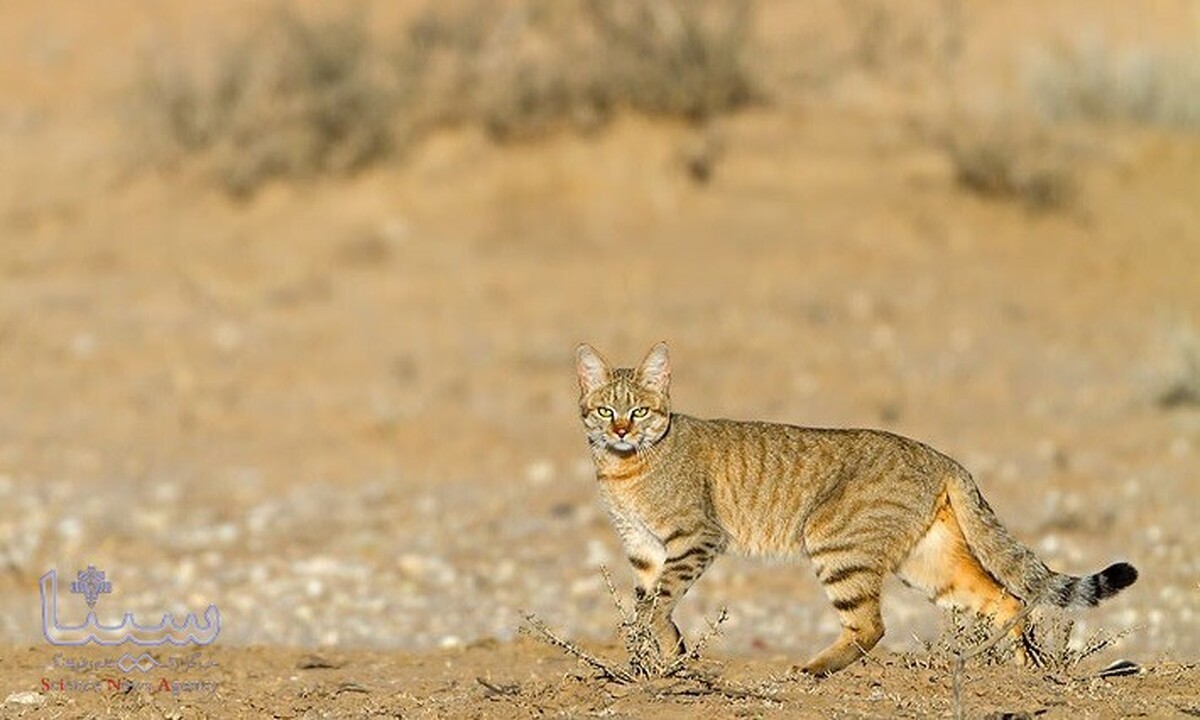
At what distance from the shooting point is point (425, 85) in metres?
19.7

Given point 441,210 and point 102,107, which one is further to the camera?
point 102,107

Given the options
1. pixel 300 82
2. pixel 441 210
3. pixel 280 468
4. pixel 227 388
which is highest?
pixel 300 82

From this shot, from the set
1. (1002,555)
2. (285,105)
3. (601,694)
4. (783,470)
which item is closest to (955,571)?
(1002,555)

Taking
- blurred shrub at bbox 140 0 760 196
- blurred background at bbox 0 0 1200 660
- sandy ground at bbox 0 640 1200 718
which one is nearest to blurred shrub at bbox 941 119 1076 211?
blurred background at bbox 0 0 1200 660

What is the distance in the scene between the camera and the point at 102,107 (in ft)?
71.7

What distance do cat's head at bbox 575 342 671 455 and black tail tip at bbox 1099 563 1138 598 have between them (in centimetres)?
169

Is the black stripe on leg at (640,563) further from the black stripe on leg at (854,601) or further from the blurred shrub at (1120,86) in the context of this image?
the blurred shrub at (1120,86)

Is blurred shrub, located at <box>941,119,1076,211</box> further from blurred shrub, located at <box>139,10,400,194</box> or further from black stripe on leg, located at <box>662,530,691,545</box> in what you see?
black stripe on leg, located at <box>662,530,691,545</box>

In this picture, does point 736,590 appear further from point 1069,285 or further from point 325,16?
point 325,16

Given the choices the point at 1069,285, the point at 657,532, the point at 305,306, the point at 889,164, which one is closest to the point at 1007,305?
the point at 1069,285

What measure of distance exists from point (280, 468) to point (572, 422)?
79.8 inches

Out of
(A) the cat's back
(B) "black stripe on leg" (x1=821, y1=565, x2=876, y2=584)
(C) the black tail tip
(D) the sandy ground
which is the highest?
(A) the cat's back

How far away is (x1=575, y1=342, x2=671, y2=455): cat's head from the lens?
7.81 meters

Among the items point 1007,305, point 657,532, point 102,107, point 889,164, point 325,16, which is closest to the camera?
point 657,532
